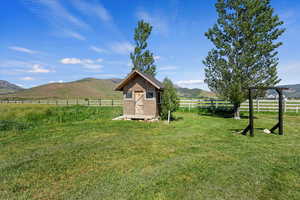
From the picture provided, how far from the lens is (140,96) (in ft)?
44.4

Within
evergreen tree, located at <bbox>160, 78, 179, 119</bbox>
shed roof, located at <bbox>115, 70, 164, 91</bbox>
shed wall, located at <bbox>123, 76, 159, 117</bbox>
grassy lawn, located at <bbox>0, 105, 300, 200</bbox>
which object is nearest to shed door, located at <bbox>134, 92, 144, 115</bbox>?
shed wall, located at <bbox>123, 76, 159, 117</bbox>

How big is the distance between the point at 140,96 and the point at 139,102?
549 millimetres

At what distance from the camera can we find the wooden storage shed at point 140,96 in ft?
43.2

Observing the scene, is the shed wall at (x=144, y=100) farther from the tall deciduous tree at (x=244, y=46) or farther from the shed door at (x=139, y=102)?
the tall deciduous tree at (x=244, y=46)

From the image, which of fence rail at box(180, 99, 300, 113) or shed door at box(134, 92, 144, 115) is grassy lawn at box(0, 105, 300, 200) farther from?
fence rail at box(180, 99, 300, 113)

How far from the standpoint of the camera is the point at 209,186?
142 inches

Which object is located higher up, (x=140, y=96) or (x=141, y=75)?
(x=141, y=75)

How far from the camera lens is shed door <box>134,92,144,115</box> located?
13.5 meters

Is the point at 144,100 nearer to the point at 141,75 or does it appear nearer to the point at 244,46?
the point at 141,75

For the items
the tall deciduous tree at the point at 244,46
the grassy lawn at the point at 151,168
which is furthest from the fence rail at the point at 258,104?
the grassy lawn at the point at 151,168

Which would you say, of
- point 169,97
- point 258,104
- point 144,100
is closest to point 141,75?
point 144,100

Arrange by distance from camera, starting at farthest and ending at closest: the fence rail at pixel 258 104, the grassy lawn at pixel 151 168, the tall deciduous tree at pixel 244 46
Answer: the fence rail at pixel 258 104
the tall deciduous tree at pixel 244 46
the grassy lawn at pixel 151 168

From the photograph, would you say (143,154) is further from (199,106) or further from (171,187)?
(199,106)

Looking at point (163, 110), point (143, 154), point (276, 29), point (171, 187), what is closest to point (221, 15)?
point (276, 29)
